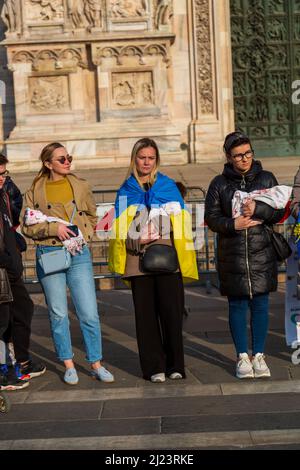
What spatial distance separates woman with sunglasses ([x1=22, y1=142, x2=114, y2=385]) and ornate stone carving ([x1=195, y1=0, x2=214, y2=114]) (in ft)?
44.9

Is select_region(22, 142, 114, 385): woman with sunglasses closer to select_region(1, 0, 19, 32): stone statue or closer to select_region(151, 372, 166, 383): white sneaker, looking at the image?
select_region(151, 372, 166, 383): white sneaker

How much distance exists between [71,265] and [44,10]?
1364 centimetres

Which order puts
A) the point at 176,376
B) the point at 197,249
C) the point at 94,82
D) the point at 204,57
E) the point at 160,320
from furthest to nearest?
the point at 204,57, the point at 94,82, the point at 197,249, the point at 160,320, the point at 176,376

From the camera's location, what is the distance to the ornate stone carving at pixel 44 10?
68.0ft

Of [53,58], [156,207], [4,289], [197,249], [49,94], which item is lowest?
[197,249]

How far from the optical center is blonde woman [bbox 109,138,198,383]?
25.9 feet

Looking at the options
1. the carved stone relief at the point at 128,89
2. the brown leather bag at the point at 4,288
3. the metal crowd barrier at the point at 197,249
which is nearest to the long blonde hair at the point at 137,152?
the brown leather bag at the point at 4,288

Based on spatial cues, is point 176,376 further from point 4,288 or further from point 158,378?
point 4,288

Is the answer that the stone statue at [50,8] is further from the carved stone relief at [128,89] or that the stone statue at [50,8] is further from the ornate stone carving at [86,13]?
the carved stone relief at [128,89]

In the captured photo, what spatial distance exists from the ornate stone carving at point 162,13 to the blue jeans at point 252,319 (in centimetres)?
1365

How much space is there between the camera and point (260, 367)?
7.86m

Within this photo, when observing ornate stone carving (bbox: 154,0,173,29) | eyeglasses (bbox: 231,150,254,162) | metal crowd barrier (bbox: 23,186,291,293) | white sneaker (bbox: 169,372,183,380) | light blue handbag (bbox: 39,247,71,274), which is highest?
ornate stone carving (bbox: 154,0,173,29)

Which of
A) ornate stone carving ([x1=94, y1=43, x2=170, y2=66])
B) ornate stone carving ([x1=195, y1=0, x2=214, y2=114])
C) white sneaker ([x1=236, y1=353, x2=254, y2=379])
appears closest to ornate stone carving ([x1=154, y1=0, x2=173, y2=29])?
ornate stone carving ([x1=94, y1=43, x2=170, y2=66])

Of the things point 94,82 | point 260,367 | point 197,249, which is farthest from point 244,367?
point 94,82
